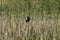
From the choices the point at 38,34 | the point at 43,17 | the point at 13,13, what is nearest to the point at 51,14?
the point at 43,17

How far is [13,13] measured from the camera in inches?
216

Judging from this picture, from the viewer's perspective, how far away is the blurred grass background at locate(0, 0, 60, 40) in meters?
4.63

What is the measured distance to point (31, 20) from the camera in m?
5.02

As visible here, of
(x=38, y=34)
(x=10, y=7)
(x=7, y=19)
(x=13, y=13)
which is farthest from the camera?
(x=10, y=7)

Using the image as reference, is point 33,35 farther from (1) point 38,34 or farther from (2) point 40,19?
(2) point 40,19

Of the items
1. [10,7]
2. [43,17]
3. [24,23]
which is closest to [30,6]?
[10,7]

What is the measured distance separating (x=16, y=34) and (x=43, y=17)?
812 millimetres

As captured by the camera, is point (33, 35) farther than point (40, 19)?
No

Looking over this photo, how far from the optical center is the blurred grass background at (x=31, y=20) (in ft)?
15.2

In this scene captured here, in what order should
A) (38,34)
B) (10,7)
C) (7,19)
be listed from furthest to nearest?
(10,7)
(7,19)
(38,34)

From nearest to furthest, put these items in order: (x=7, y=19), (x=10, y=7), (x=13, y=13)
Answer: (x=7, y=19) < (x=13, y=13) < (x=10, y=7)

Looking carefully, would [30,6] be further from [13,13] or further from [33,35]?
[33,35]

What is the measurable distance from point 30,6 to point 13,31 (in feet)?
4.58

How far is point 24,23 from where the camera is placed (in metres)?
4.89
